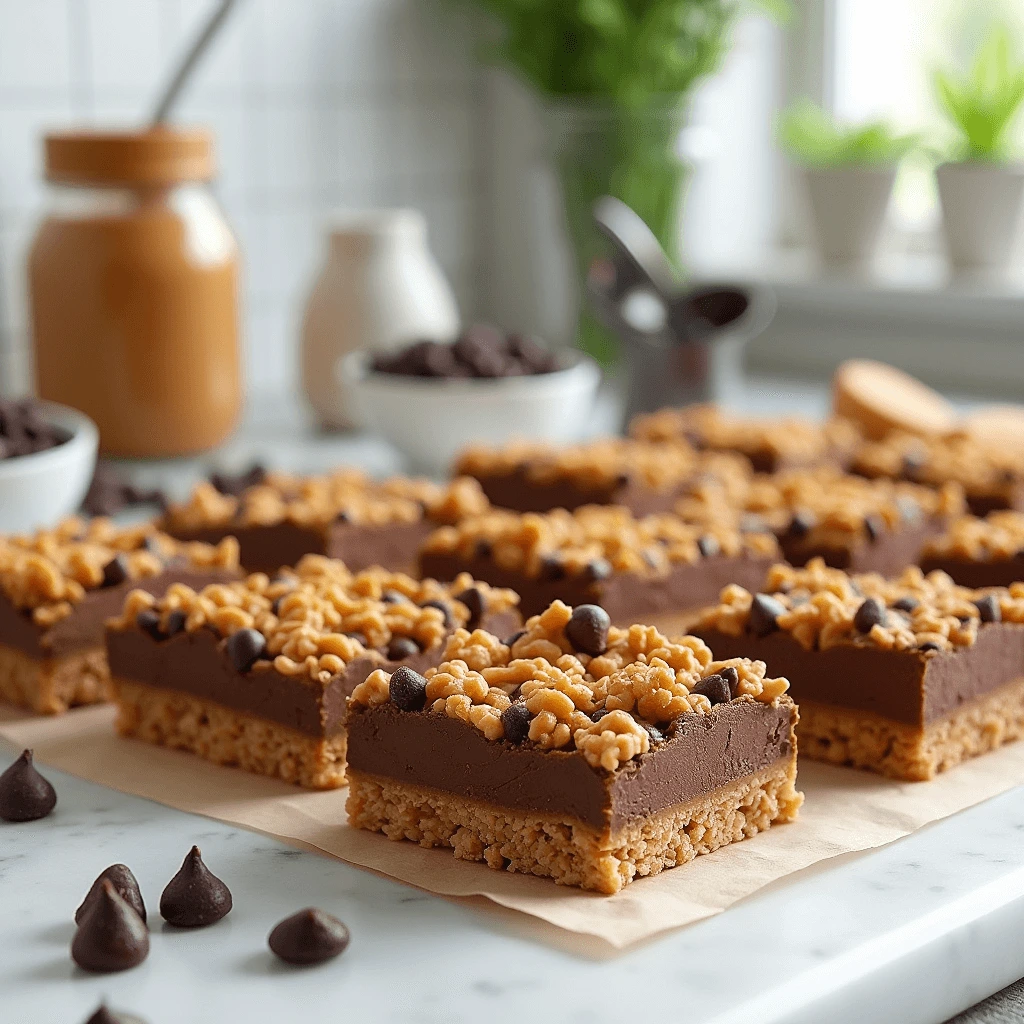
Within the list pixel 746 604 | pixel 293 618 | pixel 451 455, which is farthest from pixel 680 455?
pixel 293 618

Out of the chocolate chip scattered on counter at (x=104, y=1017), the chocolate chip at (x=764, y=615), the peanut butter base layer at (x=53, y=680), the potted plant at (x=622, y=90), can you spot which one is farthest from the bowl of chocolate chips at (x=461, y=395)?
the chocolate chip scattered on counter at (x=104, y=1017)

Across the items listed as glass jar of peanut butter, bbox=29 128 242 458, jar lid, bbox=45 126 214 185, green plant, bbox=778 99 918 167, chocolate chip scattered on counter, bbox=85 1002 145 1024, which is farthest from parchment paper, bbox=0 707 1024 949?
green plant, bbox=778 99 918 167

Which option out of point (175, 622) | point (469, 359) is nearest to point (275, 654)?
point (175, 622)

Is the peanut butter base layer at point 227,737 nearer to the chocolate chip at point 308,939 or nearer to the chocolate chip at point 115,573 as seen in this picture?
the chocolate chip at point 115,573

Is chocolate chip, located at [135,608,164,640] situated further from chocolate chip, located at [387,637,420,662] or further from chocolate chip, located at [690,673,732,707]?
chocolate chip, located at [690,673,732,707]

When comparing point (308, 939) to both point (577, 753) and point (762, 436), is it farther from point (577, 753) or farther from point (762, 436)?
point (762, 436)

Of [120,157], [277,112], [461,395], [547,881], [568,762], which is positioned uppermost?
[277,112]
